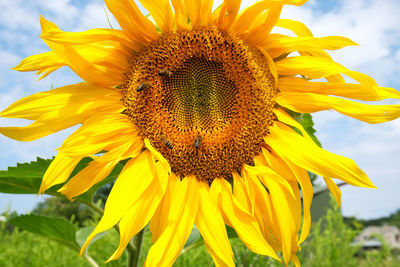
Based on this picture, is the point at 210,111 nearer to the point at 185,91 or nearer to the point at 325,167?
the point at 185,91

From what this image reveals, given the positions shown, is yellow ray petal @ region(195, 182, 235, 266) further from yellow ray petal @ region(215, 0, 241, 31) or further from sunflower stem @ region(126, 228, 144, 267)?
yellow ray petal @ region(215, 0, 241, 31)

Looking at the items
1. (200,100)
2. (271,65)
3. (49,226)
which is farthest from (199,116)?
(49,226)

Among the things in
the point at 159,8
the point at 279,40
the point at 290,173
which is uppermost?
the point at 159,8

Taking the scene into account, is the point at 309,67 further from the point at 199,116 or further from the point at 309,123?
the point at 199,116

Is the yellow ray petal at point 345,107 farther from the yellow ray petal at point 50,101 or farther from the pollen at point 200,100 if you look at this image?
the yellow ray petal at point 50,101

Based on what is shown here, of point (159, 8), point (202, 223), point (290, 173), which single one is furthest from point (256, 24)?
point (202, 223)

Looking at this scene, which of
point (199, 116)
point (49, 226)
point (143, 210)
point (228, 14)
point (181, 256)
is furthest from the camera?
point (181, 256)

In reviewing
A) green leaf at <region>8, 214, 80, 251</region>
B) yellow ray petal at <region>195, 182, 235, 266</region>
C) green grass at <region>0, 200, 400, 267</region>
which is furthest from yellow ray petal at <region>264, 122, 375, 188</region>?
green grass at <region>0, 200, 400, 267</region>
